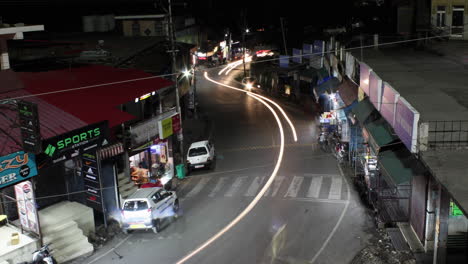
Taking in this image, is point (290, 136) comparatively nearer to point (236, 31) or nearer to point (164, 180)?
point (164, 180)

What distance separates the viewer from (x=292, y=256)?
19.9 meters

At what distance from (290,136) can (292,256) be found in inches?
773

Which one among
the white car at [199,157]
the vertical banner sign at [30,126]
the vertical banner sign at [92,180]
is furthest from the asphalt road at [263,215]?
the vertical banner sign at [30,126]

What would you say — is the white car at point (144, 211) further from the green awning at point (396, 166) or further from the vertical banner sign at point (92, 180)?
the green awning at point (396, 166)

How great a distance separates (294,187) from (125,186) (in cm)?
908

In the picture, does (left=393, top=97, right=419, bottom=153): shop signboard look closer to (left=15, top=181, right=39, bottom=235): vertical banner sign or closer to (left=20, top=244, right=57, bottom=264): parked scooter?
(left=20, top=244, right=57, bottom=264): parked scooter

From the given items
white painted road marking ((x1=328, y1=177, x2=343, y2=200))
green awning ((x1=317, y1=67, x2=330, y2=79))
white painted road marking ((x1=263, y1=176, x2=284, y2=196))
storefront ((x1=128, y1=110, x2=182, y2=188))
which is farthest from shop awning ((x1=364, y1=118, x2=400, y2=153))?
green awning ((x1=317, y1=67, x2=330, y2=79))

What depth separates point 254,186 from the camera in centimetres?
2853

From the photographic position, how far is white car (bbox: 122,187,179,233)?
2259 cm

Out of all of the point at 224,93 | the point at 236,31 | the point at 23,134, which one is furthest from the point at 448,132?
the point at 236,31

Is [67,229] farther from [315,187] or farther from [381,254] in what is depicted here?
[315,187]

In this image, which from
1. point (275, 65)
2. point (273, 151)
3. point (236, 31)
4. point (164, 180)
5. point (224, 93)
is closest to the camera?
point (164, 180)

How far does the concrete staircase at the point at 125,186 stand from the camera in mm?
26484

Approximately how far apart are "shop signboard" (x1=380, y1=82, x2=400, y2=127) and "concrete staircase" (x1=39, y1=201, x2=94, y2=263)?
13482mm
